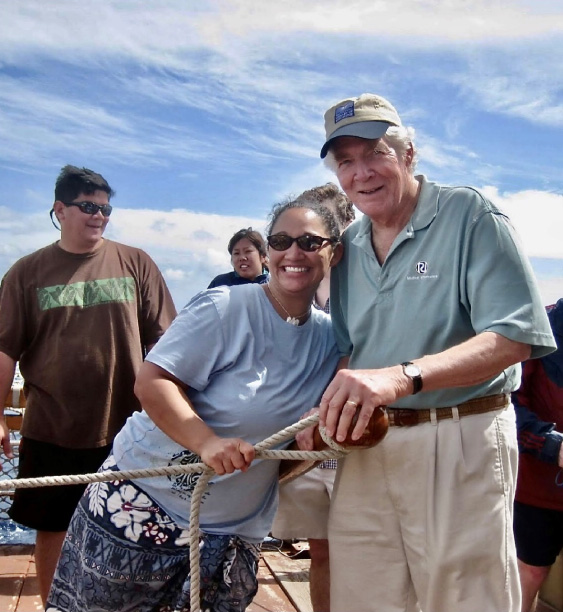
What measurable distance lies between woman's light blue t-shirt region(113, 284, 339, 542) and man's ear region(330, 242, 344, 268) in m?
0.27

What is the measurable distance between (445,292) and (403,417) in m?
0.36

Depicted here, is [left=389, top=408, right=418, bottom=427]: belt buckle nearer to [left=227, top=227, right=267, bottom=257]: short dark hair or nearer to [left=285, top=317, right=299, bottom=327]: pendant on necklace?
[left=285, top=317, right=299, bottom=327]: pendant on necklace

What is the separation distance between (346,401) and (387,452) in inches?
18.1

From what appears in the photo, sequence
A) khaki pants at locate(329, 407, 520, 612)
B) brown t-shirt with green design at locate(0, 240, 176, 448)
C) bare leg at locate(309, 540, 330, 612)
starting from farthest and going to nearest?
→ brown t-shirt with green design at locate(0, 240, 176, 448)
bare leg at locate(309, 540, 330, 612)
khaki pants at locate(329, 407, 520, 612)

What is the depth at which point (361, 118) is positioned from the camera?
199 centimetres

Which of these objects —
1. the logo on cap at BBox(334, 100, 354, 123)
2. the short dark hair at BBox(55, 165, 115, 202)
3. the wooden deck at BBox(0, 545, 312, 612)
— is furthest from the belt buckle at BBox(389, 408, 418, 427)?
the short dark hair at BBox(55, 165, 115, 202)

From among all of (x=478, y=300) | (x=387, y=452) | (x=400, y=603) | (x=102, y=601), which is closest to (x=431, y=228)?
(x=478, y=300)

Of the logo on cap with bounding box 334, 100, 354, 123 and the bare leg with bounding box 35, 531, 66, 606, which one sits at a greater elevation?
the logo on cap with bounding box 334, 100, 354, 123

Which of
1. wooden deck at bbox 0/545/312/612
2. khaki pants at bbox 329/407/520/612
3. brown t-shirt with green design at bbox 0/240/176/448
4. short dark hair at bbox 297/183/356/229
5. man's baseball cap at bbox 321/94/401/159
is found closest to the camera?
khaki pants at bbox 329/407/520/612

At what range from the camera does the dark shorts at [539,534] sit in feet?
10.3

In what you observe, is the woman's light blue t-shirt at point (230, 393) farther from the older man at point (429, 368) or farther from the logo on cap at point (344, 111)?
the logo on cap at point (344, 111)

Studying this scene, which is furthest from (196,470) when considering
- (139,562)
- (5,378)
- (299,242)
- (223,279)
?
(223,279)

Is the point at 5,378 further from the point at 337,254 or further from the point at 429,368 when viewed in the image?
the point at 429,368

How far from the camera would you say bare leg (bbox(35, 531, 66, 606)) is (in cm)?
312
